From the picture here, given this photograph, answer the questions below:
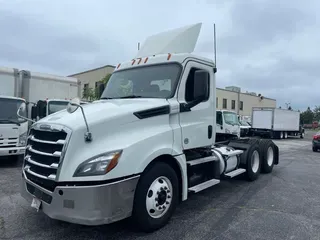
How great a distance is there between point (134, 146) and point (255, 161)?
516 cm

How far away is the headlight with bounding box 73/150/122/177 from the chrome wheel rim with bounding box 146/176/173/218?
2.65 ft

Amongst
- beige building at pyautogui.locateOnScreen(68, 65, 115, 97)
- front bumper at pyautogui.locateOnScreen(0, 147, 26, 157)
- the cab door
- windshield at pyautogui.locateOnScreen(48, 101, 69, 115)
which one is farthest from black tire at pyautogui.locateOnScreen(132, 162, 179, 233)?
beige building at pyautogui.locateOnScreen(68, 65, 115, 97)

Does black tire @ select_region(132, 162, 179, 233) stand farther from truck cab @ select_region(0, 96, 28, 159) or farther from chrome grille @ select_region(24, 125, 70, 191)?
truck cab @ select_region(0, 96, 28, 159)

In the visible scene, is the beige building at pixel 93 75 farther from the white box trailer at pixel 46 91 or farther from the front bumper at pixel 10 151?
the front bumper at pixel 10 151

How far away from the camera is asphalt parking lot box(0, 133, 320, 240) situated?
3.97m

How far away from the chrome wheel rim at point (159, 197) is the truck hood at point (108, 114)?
100 cm

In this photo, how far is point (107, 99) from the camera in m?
5.05

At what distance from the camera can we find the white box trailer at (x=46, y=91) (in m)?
11.1

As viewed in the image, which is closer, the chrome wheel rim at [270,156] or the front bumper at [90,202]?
the front bumper at [90,202]

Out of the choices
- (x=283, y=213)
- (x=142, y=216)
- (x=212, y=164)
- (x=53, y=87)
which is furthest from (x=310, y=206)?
(x=53, y=87)

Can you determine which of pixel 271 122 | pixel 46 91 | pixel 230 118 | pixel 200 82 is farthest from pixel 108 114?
pixel 271 122

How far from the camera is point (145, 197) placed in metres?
3.79

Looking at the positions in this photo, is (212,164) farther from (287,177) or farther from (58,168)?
(287,177)

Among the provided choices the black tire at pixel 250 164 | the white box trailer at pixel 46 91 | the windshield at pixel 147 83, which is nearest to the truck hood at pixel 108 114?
the windshield at pixel 147 83
